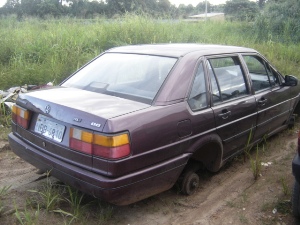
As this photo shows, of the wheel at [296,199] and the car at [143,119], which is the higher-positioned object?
the car at [143,119]

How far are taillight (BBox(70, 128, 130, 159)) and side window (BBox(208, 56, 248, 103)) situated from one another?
1.22m

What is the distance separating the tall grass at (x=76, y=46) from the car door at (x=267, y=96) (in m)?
3.84

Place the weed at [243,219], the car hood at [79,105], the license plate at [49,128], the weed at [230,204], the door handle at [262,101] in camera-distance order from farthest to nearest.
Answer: the door handle at [262,101] → the weed at [230,204] → the weed at [243,219] → the license plate at [49,128] → the car hood at [79,105]

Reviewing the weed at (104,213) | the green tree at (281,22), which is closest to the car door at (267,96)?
the weed at (104,213)

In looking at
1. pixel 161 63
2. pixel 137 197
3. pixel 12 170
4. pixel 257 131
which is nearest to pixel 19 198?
pixel 12 170

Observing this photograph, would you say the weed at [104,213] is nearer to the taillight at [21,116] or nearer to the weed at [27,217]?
the weed at [27,217]

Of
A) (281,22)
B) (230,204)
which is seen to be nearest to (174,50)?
(230,204)

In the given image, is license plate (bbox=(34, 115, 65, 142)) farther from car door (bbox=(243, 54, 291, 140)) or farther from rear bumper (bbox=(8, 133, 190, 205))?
car door (bbox=(243, 54, 291, 140))

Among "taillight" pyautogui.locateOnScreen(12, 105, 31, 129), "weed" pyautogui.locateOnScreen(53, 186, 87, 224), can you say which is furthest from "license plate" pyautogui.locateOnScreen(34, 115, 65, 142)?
"weed" pyautogui.locateOnScreen(53, 186, 87, 224)

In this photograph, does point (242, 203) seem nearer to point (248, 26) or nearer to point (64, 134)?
point (64, 134)

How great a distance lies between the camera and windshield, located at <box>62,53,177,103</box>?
287 cm

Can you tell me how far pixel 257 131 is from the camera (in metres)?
3.84

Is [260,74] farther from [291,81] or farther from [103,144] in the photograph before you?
[103,144]

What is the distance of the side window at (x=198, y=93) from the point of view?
288cm
